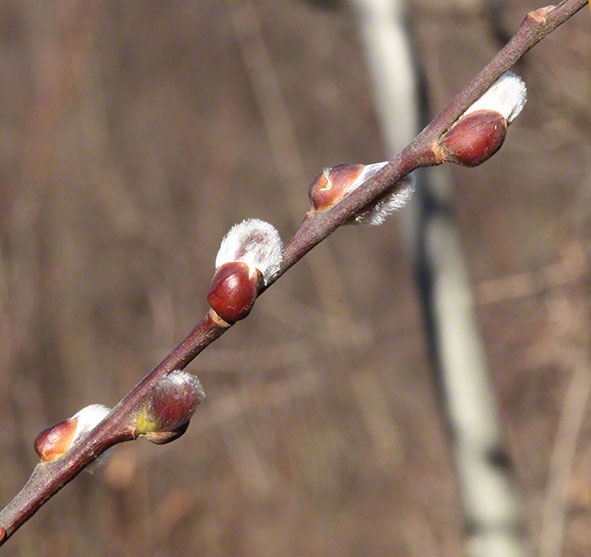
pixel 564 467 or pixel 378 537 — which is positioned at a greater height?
pixel 378 537

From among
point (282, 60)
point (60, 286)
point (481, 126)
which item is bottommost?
point (481, 126)

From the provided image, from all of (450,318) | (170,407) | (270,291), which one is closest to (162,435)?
(170,407)

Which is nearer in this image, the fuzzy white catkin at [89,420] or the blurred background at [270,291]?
the fuzzy white catkin at [89,420]

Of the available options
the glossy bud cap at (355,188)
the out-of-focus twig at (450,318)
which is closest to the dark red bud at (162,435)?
the glossy bud cap at (355,188)

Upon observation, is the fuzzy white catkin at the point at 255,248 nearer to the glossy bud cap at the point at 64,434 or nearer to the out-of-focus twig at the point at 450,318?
the glossy bud cap at the point at 64,434

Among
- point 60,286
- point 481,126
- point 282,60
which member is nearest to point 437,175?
point 481,126

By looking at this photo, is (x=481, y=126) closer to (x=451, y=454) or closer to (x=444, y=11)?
(x=451, y=454)

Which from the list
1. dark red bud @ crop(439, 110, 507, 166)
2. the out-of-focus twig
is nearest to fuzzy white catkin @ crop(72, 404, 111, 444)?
dark red bud @ crop(439, 110, 507, 166)

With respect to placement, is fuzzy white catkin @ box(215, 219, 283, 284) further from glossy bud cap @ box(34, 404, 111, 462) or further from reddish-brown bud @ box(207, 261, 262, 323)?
glossy bud cap @ box(34, 404, 111, 462)
